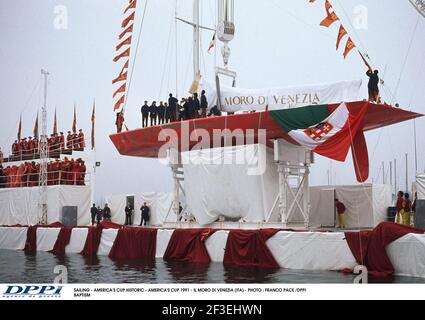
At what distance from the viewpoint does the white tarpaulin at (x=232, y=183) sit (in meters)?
14.8

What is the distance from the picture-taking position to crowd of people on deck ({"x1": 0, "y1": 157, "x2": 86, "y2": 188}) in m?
21.9

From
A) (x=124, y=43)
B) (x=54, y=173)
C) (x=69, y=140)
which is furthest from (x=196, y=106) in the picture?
(x=69, y=140)

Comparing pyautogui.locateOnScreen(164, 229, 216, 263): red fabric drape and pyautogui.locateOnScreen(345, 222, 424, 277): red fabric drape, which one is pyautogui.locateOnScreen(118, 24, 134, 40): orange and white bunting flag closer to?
pyautogui.locateOnScreen(164, 229, 216, 263): red fabric drape

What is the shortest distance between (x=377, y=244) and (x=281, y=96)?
5.78 m

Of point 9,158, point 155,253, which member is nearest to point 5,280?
point 155,253

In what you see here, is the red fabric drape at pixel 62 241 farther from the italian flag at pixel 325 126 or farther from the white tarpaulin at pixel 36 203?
the italian flag at pixel 325 126

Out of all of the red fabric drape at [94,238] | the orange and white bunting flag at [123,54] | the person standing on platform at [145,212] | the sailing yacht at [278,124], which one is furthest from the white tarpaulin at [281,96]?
the person standing on platform at [145,212]

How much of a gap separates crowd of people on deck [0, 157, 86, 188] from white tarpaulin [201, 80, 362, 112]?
7817 mm

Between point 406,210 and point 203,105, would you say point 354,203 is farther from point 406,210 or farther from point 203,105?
point 203,105

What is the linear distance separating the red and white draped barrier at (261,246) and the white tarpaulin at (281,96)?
13.4ft

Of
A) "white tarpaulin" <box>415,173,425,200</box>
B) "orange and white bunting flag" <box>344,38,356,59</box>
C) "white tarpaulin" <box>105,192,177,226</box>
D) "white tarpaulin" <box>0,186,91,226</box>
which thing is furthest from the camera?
"white tarpaulin" <box>105,192,177,226</box>

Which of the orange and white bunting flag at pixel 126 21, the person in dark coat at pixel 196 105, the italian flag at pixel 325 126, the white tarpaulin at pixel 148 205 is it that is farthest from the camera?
the white tarpaulin at pixel 148 205

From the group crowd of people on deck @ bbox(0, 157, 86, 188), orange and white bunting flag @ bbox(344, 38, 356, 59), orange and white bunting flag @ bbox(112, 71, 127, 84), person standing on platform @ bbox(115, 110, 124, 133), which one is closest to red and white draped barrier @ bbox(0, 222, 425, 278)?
person standing on platform @ bbox(115, 110, 124, 133)

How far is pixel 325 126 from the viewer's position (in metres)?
13.0
